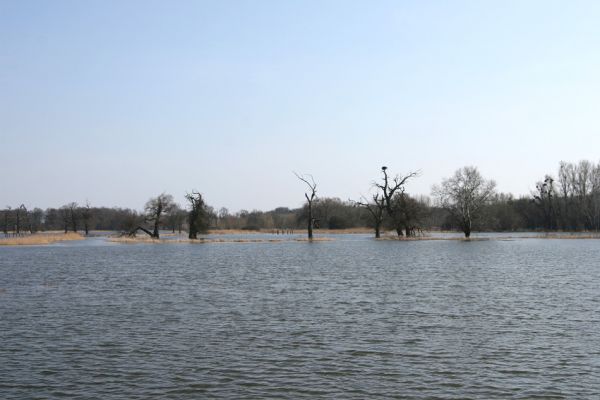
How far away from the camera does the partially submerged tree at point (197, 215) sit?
86.1 m

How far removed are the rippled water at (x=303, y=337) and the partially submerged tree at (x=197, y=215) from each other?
52.5 m

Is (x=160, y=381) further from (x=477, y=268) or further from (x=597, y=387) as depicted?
(x=477, y=268)

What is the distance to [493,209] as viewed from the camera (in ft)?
425

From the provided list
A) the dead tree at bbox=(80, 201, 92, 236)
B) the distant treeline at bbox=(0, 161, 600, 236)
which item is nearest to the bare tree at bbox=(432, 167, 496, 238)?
the distant treeline at bbox=(0, 161, 600, 236)

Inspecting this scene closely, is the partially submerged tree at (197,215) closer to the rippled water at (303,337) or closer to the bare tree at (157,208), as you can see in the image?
the bare tree at (157,208)

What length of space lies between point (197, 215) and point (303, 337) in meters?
72.3

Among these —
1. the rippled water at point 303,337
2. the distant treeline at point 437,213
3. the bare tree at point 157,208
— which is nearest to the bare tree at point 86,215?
the distant treeline at point 437,213

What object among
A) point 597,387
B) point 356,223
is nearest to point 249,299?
point 597,387

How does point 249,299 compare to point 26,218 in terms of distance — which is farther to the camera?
point 26,218

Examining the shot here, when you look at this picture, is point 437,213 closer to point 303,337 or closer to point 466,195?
point 466,195

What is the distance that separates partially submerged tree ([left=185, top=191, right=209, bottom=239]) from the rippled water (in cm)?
5250

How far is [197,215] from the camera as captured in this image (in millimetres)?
88250

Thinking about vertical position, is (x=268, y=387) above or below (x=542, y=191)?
below

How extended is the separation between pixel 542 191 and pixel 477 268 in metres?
88.3
